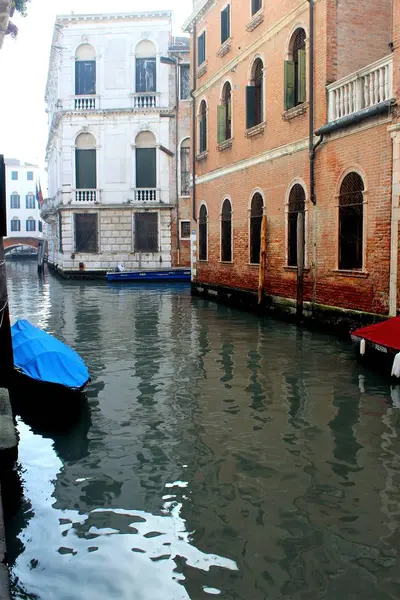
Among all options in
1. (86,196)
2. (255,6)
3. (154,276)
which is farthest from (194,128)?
(86,196)

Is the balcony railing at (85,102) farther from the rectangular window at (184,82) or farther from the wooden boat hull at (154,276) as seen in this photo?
the wooden boat hull at (154,276)

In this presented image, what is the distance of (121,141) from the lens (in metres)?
31.5

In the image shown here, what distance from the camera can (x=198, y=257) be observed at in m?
21.9

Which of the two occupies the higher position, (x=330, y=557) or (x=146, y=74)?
(x=146, y=74)

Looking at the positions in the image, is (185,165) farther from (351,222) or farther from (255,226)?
(351,222)

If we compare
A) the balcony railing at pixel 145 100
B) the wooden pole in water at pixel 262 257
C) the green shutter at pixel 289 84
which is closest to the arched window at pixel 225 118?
the wooden pole in water at pixel 262 257

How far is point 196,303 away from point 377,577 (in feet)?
53.1

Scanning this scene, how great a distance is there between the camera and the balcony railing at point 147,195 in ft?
103

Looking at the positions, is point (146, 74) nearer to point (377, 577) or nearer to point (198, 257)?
point (198, 257)

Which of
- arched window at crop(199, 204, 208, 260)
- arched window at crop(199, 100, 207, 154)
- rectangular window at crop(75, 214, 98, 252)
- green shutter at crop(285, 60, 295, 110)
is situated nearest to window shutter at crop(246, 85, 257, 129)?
green shutter at crop(285, 60, 295, 110)

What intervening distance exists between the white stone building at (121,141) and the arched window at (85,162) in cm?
5

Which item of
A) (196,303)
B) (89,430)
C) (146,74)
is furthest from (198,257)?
(89,430)

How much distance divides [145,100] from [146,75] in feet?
3.58

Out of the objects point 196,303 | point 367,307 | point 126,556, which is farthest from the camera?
point 196,303
